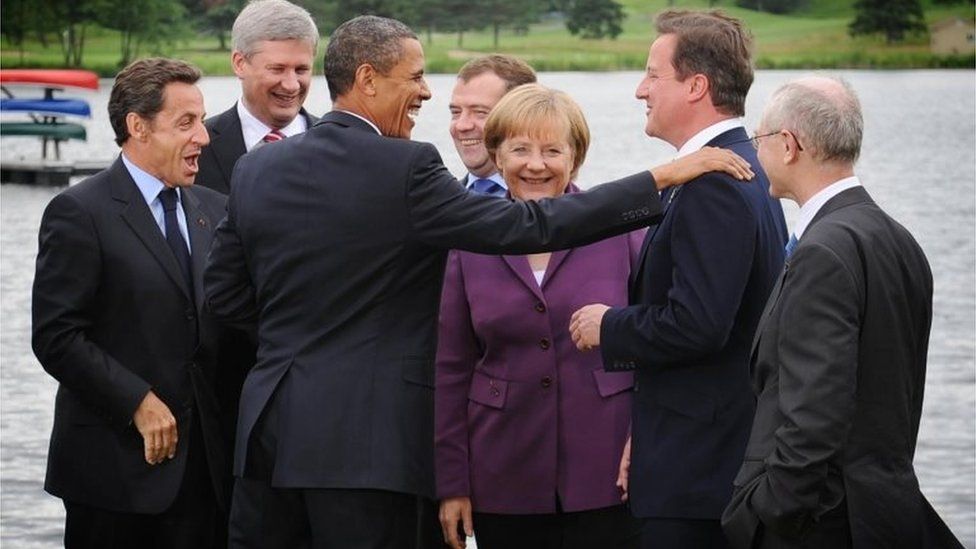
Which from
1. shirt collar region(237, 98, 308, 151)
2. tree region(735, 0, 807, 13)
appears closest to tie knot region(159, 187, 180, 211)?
shirt collar region(237, 98, 308, 151)

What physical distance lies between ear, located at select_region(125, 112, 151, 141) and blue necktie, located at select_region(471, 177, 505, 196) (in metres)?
1.00

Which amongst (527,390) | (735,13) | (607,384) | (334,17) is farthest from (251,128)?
(334,17)

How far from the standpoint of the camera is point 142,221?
199 inches

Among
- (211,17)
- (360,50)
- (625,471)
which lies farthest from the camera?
(211,17)

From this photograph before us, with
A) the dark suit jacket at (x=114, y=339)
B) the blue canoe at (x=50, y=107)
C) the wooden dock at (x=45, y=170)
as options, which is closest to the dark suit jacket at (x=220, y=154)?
the dark suit jacket at (x=114, y=339)

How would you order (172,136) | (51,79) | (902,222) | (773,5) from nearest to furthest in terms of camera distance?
(172,136) < (902,222) < (51,79) < (773,5)

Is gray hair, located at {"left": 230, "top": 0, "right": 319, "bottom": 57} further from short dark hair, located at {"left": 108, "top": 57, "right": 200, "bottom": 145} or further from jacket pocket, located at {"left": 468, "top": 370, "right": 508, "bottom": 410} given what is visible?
jacket pocket, located at {"left": 468, "top": 370, "right": 508, "bottom": 410}

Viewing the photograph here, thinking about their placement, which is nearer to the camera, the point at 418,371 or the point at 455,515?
the point at 418,371

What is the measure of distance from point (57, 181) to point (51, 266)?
29.2 metres

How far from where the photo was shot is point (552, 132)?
4855 millimetres

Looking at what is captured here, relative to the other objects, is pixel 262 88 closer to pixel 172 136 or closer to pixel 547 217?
pixel 172 136

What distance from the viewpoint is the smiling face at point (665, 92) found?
448 cm

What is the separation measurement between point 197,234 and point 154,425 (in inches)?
22.6

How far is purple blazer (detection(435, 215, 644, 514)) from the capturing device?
16.0 ft
